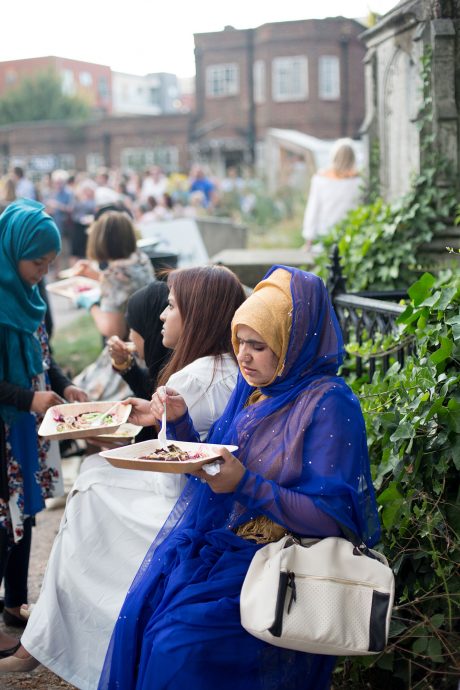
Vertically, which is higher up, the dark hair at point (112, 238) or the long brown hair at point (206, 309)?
the dark hair at point (112, 238)

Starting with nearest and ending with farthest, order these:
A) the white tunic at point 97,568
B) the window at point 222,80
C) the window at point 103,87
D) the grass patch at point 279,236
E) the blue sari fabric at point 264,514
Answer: the blue sari fabric at point 264,514, the white tunic at point 97,568, the grass patch at point 279,236, the window at point 222,80, the window at point 103,87

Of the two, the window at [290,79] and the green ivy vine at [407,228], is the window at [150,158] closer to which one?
the window at [290,79]

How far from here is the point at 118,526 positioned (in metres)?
3.54

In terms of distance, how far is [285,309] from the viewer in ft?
8.96

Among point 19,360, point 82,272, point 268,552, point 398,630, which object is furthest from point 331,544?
point 82,272

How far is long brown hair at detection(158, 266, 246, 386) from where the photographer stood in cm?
348

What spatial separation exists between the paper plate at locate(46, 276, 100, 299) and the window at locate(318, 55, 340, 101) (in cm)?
3704

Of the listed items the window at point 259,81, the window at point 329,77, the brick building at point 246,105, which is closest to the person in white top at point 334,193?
the brick building at point 246,105

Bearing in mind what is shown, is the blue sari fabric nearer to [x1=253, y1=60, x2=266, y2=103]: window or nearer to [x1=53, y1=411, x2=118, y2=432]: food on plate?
[x1=53, y1=411, x2=118, y2=432]: food on plate

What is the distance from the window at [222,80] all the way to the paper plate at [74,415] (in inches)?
1568

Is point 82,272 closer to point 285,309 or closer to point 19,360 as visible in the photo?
point 19,360

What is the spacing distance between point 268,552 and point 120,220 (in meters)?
3.62

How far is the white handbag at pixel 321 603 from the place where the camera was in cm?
247

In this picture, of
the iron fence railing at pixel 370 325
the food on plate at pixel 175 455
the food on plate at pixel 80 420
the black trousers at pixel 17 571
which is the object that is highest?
the iron fence railing at pixel 370 325
